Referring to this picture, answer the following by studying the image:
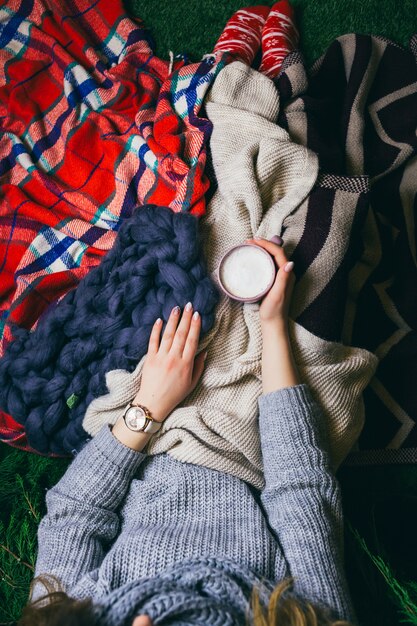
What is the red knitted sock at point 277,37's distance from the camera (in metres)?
1.42

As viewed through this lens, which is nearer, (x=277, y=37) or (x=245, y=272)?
(x=245, y=272)

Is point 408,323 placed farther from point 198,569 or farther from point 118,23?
point 118,23

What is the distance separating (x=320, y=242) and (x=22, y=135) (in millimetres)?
799

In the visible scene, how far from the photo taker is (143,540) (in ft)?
3.04

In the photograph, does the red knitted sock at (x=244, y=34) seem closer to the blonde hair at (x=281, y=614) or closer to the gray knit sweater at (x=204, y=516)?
the gray knit sweater at (x=204, y=516)

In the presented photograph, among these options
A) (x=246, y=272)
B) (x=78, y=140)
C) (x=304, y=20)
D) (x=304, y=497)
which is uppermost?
(x=78, y=140)

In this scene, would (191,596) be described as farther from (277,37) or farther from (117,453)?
(277,37)

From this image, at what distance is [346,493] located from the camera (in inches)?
52.0

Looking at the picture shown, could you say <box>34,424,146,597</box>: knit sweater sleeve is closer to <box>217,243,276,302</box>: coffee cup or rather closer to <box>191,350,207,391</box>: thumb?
<box>191,350,207,391</box>: thumb

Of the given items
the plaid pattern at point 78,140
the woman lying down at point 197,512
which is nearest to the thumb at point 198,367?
the woman lying down at point 197,512

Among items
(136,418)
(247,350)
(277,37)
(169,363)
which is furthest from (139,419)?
(277,37)

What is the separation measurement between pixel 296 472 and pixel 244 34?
1120 mm

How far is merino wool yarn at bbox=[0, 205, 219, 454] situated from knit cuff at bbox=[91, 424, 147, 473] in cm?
10

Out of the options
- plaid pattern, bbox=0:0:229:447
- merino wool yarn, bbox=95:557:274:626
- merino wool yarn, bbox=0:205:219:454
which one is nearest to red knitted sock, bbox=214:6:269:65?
plaid pattern, bbox=0:0:229:447
